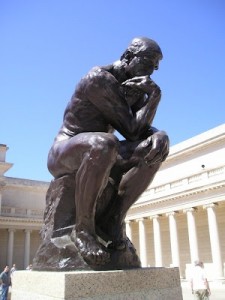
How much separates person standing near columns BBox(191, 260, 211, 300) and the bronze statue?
7.55 metres

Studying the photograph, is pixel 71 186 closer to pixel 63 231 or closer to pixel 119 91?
pixel 63 231

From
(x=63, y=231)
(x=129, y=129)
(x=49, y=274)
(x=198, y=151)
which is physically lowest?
(x=49, y=274)

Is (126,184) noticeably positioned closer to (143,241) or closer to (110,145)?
(110,145)

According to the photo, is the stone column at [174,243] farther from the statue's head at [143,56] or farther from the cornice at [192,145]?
the statue's head at [143,56]

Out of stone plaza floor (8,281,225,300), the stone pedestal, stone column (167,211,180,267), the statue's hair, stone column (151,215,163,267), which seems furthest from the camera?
stone column (151,215,163,267)

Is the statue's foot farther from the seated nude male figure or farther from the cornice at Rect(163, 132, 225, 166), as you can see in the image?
the cornice at Rect(163, 132, 225, 166)

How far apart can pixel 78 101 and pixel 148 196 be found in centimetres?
3376

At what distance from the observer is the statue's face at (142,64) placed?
12.8 feet

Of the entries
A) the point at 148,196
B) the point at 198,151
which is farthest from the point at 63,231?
the point at 198,151

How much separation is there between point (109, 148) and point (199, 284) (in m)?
8.47

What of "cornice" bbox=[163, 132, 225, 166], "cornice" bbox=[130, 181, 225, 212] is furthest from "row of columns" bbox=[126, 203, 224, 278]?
"cornice" bbox=[163, 132, 225, 166]

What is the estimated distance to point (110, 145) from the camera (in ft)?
10.8

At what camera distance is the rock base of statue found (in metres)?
3.29

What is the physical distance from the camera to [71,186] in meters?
3.78
